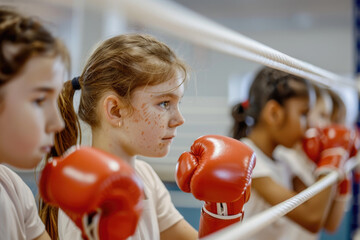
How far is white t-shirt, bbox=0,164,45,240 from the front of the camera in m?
0.67

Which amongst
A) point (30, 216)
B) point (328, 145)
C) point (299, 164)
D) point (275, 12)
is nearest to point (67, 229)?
point (30, 216)

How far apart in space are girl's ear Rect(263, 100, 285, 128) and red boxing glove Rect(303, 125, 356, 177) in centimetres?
25

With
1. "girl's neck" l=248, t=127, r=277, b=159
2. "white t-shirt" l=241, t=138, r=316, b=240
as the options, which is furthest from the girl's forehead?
"girl's neck" l=248, t=127, r=277, b=159

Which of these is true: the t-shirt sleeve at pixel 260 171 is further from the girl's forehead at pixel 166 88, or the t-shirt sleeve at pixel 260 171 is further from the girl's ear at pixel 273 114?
the girl's forehead at pixel 166 88

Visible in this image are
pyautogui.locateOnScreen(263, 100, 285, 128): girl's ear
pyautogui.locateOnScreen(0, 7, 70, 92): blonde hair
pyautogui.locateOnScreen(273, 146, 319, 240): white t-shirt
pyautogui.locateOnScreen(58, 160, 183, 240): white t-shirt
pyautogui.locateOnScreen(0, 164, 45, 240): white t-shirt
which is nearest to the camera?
pyautogui.locateOnScreen(0, 7, 70, 92): blonde hair

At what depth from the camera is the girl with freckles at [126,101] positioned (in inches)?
29.0

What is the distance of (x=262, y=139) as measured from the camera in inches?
59.5

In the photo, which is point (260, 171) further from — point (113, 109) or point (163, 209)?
point (113, 109)

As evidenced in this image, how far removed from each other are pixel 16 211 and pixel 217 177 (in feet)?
1.19

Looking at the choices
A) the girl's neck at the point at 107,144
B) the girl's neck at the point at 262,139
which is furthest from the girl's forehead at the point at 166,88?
the girl's neck at the point at 262,139

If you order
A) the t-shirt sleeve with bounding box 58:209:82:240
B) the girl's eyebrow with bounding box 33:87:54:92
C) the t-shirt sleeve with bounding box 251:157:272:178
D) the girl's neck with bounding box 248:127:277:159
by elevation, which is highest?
the girl's eyebrow with bounding box 33:87:54:92

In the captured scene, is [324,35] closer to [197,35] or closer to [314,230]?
[314,230]

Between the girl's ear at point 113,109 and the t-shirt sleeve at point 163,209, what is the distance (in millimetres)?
256

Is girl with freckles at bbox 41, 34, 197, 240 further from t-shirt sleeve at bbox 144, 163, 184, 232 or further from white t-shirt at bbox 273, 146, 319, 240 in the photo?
white t-shirt at bbox 273, 146, 319, 240
